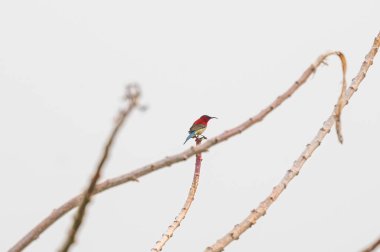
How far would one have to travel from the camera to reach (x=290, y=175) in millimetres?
2352

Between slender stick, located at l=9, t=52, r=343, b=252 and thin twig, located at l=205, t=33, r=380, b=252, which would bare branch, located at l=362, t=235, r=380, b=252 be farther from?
thin twig, located at l=205, t=33, r=380, b=252

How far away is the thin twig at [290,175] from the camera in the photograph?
1.91 meters

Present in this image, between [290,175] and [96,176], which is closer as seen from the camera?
[96,176]

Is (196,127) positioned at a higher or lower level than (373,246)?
higher

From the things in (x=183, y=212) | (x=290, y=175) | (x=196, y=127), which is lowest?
(x=183, y=212)

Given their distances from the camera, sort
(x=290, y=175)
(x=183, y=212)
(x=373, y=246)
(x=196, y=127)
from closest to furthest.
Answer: (x=373, y=246) < (x=290, y=175) < (x=183, y=212) < (x=196, y=127)

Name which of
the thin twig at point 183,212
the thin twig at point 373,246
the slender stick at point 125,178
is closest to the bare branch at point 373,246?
the thin twig at point 373,246

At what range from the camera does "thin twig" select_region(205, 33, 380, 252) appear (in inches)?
75.2

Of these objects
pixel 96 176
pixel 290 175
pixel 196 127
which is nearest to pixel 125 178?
pixel 96 176

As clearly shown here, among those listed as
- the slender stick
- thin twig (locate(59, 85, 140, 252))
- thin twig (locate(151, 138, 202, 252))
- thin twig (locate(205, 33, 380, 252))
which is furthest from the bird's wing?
thin twig (locate(59, 85, 140, 252))

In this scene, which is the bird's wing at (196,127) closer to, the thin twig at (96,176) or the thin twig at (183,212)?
the thin twig at (183,212)

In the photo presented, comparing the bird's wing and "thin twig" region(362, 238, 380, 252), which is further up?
the bird's wing

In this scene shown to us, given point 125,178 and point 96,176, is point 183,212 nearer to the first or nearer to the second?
point 125,178

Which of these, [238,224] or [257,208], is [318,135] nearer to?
[257,208]
